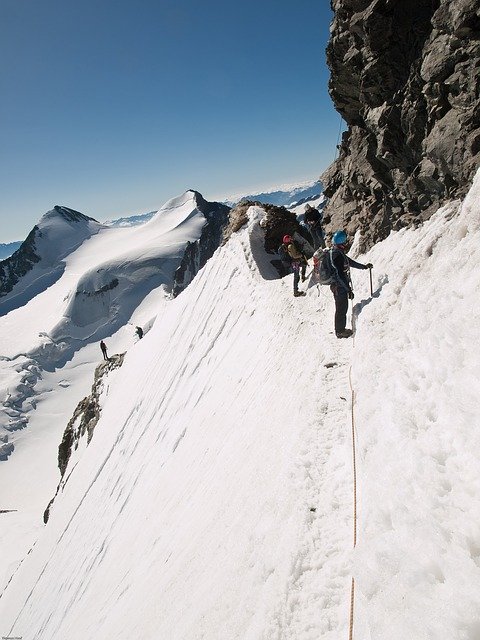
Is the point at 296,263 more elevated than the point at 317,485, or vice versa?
the point at 296,263

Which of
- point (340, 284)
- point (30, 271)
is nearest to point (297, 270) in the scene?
point (340, 284)

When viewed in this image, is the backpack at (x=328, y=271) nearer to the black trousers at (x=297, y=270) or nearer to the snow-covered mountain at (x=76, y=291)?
the black trousers at (x=297, y=270)

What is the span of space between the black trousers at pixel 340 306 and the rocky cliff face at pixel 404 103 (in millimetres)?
3289

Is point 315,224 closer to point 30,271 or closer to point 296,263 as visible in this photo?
point 296,263

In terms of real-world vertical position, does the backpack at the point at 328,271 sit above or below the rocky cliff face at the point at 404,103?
below

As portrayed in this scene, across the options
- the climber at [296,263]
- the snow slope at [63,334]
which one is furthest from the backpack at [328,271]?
the snow slope at [63,334]

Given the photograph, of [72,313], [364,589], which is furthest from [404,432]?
[72,313]

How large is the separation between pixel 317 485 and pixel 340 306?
17.4ft

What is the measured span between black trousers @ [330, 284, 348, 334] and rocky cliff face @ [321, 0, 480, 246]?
3.29 m

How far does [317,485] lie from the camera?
5754 mm

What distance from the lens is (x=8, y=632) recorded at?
20281 millimetres

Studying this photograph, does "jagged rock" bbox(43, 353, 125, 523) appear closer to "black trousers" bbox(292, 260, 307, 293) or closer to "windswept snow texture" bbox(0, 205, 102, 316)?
"black trousers" bbox(292, 260, 307, 293)

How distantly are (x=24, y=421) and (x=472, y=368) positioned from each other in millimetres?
109022

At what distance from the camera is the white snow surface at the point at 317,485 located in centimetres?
360
